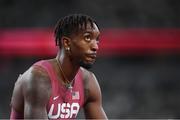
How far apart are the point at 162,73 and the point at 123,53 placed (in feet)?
2.34

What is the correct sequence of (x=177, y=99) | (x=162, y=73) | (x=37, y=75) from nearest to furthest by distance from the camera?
(x=37, y=75) < (x=177, y=99) < (x=162, y=73)

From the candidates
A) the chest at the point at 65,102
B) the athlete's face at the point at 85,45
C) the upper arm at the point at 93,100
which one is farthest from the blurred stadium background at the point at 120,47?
the athlete's face at the point at 85,45

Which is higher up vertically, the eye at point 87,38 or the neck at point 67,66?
the eye at point 87,38

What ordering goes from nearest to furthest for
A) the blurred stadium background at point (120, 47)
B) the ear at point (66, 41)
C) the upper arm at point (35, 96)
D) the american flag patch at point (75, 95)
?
the upper arm at point (35, 96)
the ear at point (66, 41)
the american flag patch at point (75, 95)
the blurred stadium background at point (120, 47)

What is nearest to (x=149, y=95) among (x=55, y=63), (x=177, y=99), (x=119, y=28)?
(x=177, y=99)

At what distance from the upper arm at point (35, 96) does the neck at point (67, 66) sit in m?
0.18

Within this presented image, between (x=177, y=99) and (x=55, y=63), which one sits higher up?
(x=55, y=63)

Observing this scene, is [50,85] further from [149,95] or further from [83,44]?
[149,95]

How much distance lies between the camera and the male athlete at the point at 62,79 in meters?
3.53

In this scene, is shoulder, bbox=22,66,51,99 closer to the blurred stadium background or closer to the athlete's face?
the athlete's face

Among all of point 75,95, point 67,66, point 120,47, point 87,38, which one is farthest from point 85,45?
point 120,47

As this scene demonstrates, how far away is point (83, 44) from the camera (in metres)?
3.59

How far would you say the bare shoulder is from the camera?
3.50 meters

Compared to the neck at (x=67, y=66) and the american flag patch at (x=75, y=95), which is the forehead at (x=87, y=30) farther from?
the american flag patch at (x=75, y=95)
